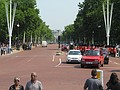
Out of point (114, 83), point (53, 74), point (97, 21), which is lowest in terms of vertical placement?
point (53, 74)

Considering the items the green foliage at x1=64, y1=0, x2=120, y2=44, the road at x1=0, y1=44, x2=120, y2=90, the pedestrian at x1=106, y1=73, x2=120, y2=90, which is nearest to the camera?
the pedestrian at x1=106, y1=73, x2=120, y2=90

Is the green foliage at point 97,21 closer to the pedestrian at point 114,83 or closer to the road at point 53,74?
the road at point 53,74

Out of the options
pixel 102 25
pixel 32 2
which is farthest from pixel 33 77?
pixel 32 2

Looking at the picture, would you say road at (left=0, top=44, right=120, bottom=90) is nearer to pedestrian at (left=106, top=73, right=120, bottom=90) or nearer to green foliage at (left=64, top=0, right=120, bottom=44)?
pedestrian at (left=106, top=73, right=120, bottom=90)

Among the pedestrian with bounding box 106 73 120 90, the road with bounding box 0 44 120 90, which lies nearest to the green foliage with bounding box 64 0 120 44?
the road with bounding box 0 44 120 90

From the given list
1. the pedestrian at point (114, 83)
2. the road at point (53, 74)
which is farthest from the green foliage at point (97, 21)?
the pedestrian at point (114, 83)

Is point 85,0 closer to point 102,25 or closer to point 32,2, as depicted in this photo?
point 32,2

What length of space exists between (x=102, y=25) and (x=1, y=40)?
27801mm

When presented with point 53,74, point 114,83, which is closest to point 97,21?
point 53,74

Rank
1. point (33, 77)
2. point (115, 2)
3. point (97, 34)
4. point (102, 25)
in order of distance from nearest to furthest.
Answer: point (33, 77) → point (115, 2) → point (102, 25) → point (97, 34)

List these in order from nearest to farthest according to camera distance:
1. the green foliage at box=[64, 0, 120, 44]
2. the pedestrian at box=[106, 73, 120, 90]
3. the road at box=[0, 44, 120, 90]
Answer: the pedestrian at box=[106, 73, 120, 90]
the road at box=[0, 44, 120, 90]
the green foliage at box=[64, 0, 120, 44]

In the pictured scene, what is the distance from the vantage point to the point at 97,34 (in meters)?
114

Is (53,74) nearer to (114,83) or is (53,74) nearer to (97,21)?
(114,83)

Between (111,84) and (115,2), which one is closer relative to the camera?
(111,84)
